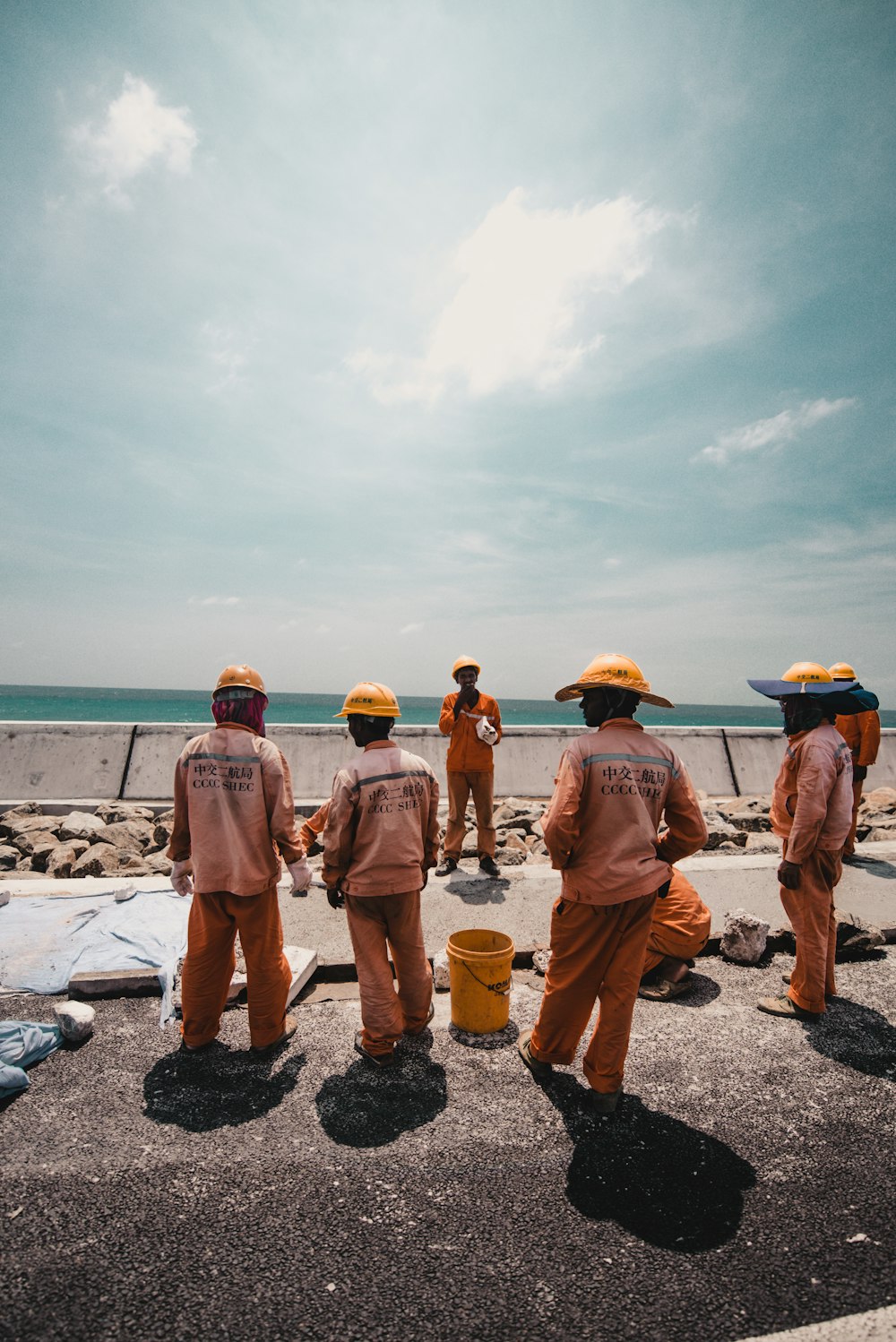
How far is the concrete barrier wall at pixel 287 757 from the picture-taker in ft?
29.8

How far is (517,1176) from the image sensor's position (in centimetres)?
265

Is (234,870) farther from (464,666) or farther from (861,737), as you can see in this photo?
(861,737)

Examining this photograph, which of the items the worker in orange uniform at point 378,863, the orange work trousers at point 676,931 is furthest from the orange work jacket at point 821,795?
the worker in orange uniform at point 378,863

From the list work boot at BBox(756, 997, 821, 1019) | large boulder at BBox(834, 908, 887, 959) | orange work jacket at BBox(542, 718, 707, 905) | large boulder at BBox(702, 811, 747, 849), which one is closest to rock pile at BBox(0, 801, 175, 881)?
orange work jacket at BBox(542, 718, 707, 905)

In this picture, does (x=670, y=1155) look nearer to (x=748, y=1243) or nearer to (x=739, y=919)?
(x=748, y=1243)

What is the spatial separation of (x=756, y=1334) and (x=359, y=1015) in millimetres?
2615

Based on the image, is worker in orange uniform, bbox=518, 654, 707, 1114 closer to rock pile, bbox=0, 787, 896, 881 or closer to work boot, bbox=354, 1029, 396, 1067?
work boot, bbox=354, 1029, 396, 1067

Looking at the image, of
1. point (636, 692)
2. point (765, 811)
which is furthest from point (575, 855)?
point (765, 811)

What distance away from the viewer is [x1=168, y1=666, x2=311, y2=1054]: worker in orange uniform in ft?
11.3

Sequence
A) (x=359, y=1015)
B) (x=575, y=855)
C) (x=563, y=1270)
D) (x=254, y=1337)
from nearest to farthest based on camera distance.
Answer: (x=254, y=1337)
(x=563, y=1270)
(x=575, y=855)
(x=359, y=1015)

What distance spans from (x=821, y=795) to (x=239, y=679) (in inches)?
140

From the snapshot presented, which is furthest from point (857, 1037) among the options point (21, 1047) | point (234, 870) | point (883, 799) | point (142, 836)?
point (883, 799)

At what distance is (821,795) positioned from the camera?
3816 millimetres

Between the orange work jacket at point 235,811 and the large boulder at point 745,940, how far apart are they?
337 cm
